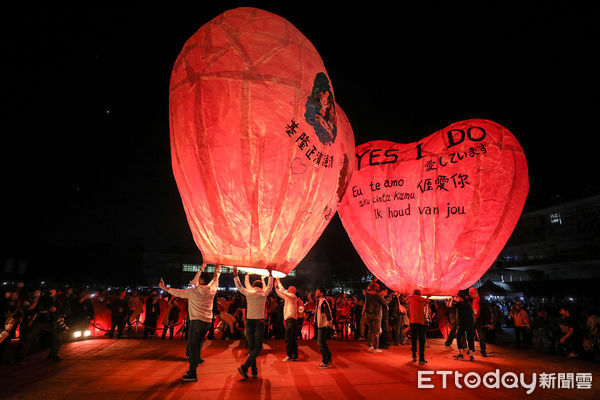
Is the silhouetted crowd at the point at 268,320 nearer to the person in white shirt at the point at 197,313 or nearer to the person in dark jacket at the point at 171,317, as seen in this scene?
the person in dark jacket at the point at 171,317

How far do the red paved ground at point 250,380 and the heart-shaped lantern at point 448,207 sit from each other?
2.23 metres

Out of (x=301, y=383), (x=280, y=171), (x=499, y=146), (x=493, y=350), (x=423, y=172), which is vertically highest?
(x=499, y=146)

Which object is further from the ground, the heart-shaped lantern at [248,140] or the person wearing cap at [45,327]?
the heart-shaped lantern at [248,140]

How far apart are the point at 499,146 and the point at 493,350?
640cm

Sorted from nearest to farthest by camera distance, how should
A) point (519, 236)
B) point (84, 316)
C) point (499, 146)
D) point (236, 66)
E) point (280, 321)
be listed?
point (236, 66)
point (499, 146)
point (84, 316)
point (280, 321)
point (519, 236)

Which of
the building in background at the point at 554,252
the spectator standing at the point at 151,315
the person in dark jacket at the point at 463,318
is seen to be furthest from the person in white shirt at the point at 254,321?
the building in background at the point at 554,252

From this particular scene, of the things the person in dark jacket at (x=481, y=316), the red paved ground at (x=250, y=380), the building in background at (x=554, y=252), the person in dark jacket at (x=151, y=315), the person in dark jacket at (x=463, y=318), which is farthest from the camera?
the building in background at (x=554, y=252)

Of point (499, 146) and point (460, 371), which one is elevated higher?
point (499, 146)

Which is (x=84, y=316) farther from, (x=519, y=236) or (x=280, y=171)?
(x=519, y=236)

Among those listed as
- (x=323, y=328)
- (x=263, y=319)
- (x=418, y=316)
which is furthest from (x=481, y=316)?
(x=263, y=319)

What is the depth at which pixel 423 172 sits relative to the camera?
9516 mm

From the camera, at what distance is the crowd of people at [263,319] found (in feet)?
21.5

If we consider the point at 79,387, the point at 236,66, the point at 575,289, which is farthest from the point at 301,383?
the point at 575,289
